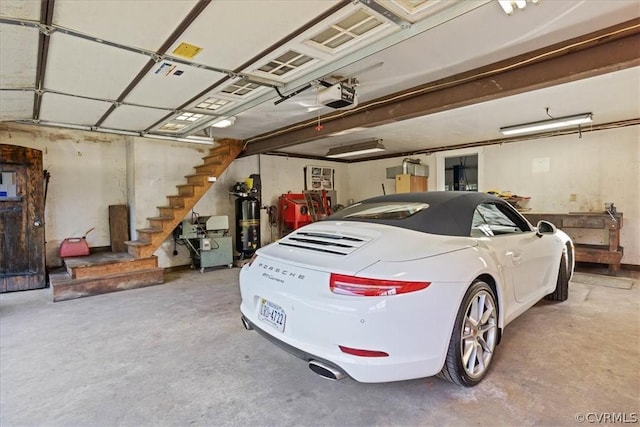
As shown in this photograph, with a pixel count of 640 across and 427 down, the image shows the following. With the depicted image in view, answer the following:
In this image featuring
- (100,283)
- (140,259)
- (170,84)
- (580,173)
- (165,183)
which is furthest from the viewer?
(165,183)

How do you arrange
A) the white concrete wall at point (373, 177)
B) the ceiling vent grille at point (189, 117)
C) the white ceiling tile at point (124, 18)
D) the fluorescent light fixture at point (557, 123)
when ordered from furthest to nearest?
the white concrete wall at point (373, 177)
the fluorescent light fixture at point (557, 123)
the ceiling vent grille at point (189, 117)
the white ceiling tile at point (124, 18)

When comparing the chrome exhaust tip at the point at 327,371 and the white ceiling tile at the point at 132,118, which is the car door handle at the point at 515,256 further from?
the white ceiling tile at the point at 132,118

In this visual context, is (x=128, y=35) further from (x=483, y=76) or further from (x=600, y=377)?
(x=600, y=377)

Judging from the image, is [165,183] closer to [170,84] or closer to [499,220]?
[170,84]

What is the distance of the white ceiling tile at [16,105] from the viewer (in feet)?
10.6

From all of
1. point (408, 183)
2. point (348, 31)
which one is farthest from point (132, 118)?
point (408, 183)

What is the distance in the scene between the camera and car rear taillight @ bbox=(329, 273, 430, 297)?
1573 millimetres

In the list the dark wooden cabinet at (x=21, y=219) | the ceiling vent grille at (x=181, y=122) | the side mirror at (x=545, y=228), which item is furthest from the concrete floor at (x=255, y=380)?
the ceiling vent grille at (x=181, y=122)

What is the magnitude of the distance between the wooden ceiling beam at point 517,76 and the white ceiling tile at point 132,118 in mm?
2344

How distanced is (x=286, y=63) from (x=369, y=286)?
2012mm

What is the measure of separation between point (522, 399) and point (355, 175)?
8.20 meters

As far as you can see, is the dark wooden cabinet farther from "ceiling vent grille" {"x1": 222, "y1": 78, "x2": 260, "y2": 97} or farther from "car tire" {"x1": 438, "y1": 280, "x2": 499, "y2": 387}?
"car tire" {"x1": 438, "y1": 280, "x2": 499, "y2": 387}

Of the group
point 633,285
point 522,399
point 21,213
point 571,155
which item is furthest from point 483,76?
point 21,213

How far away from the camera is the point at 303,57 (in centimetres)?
256
